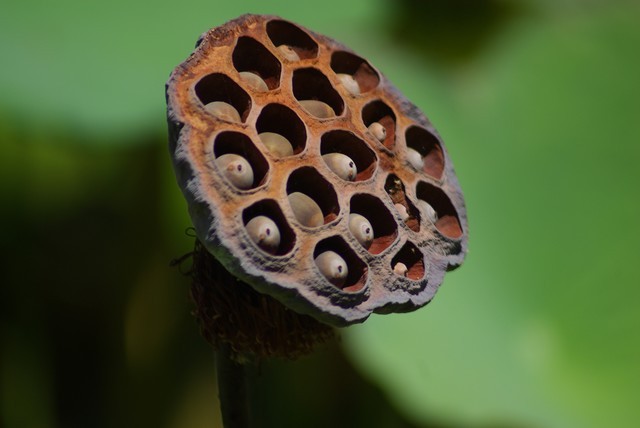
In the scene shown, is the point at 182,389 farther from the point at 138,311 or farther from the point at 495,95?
the point at 495,95

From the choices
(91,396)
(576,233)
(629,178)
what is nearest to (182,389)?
(91,396)

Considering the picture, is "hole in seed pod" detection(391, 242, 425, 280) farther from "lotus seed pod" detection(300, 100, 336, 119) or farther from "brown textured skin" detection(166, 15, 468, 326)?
"lotus seed pod" detection(300, 100, 336, 119)

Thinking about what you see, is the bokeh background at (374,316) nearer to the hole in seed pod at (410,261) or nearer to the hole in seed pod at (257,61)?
→ the hole in seed pod at (257,61)

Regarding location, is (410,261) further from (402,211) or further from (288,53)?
(288,53)

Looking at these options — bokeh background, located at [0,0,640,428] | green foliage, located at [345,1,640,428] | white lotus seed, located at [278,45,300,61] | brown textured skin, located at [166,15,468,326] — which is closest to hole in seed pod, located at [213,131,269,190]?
brown textured skin, located at [166,15,468,326]

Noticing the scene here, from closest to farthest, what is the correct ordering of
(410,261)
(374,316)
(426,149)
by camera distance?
(410,261) → (426,149) → (374,316)

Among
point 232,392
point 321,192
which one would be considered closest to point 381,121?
point 321,192
